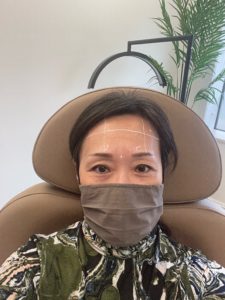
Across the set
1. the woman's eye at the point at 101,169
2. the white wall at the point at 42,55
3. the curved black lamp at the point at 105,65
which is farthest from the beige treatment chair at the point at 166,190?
the white wall at the point at 42,55

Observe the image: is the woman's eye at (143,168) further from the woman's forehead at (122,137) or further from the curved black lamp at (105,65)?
the curved black lamp at (105,65)

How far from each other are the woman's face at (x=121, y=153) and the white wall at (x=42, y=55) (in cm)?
99

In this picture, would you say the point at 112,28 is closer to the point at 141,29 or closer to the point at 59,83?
the point at 141,29

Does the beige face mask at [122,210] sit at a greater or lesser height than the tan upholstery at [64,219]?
greater

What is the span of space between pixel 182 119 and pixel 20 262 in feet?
1.94

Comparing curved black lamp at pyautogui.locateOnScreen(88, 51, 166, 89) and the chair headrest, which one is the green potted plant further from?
the chair headrest

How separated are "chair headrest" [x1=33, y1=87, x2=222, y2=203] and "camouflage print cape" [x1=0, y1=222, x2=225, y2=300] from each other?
6.8 inches

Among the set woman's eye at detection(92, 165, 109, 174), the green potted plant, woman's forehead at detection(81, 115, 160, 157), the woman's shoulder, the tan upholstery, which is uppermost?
the green potted plant

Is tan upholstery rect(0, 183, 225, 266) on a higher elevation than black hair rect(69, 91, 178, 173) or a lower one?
lower

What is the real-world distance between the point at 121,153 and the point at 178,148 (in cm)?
21

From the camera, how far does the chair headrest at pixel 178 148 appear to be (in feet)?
3.01

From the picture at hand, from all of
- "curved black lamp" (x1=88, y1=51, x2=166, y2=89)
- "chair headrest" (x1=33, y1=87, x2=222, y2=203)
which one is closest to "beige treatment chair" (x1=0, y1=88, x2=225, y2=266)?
"chair headrest" (x1=33, y1=87, x2=222, y2=203)

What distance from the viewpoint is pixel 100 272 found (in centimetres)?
82

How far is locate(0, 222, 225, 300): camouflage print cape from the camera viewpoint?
79 centimetres
